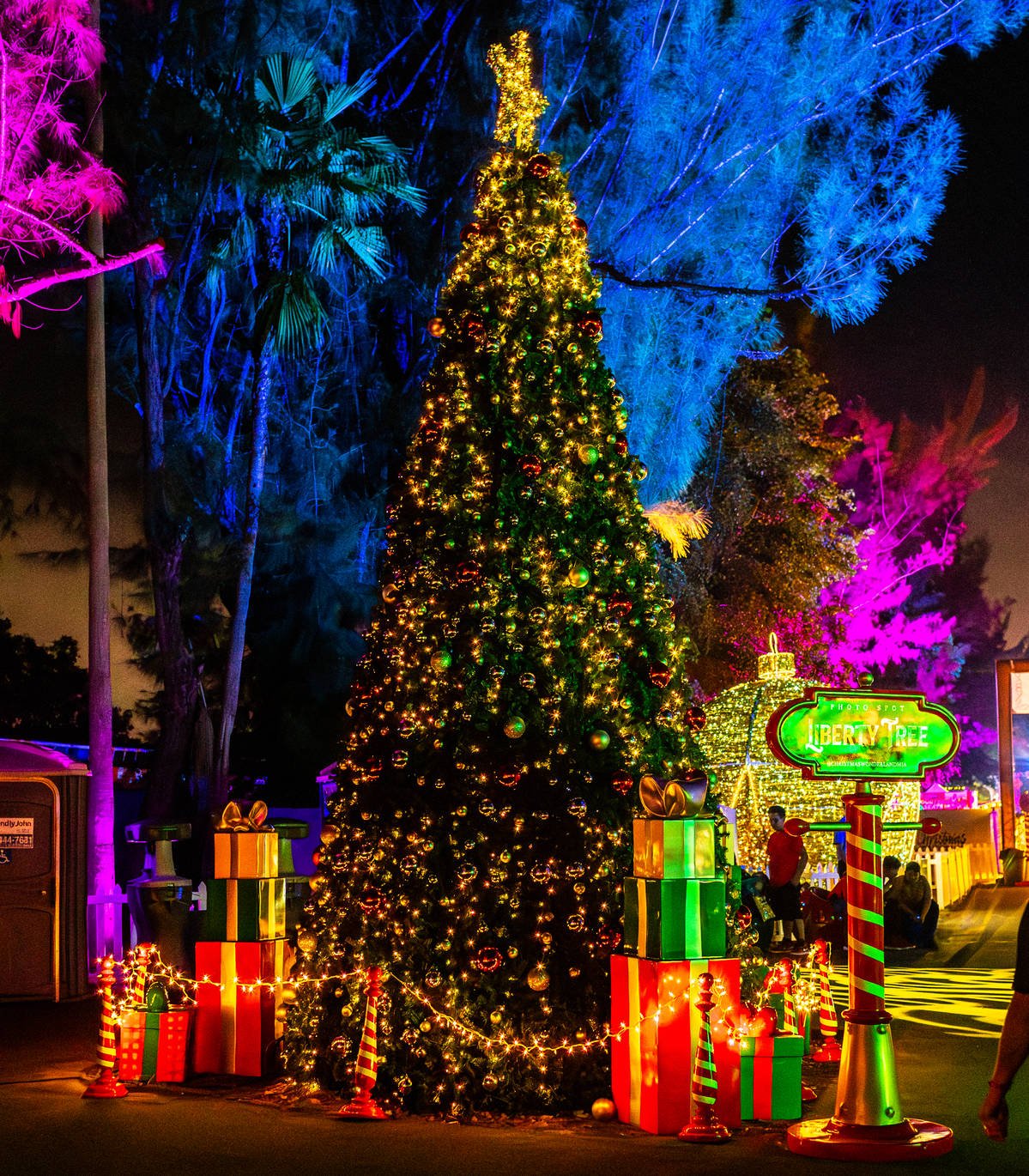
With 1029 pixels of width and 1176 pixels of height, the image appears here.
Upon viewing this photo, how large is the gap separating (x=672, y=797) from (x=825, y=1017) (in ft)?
9.69

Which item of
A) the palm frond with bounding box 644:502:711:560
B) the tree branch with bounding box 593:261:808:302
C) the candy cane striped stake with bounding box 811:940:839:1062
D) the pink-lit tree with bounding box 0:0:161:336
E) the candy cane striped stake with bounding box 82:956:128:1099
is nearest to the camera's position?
the candy cane striped stake with bounding box 82:956:128:1099

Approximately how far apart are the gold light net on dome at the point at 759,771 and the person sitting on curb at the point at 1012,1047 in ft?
38.9

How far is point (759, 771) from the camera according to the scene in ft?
53.3

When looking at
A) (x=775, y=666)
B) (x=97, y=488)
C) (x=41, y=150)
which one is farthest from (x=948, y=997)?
(x=41, y=150)

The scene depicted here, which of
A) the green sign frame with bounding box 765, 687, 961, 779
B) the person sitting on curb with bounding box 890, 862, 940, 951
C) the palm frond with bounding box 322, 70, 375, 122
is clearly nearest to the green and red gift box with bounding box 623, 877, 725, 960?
the green sign frame with bounding box 765, 687, 961, 779

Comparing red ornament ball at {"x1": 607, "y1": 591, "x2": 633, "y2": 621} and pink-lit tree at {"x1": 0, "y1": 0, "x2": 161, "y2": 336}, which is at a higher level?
pink-lit tree at {"x1": 0, "y1": 0, "x2": 161, "y2": 336}

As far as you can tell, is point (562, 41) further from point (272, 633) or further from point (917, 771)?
point (917, 771)

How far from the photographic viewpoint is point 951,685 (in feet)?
156

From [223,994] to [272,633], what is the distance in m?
12.0

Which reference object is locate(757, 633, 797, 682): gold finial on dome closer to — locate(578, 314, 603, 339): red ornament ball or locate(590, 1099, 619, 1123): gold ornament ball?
locate(578, 314, 603, 339): red ornament ball

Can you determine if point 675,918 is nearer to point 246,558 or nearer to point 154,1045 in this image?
point 154,1045

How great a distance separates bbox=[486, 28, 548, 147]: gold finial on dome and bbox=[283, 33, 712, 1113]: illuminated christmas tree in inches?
1.5

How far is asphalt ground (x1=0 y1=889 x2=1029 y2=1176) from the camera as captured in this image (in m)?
6.34

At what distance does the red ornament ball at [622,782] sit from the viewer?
7883 mm
